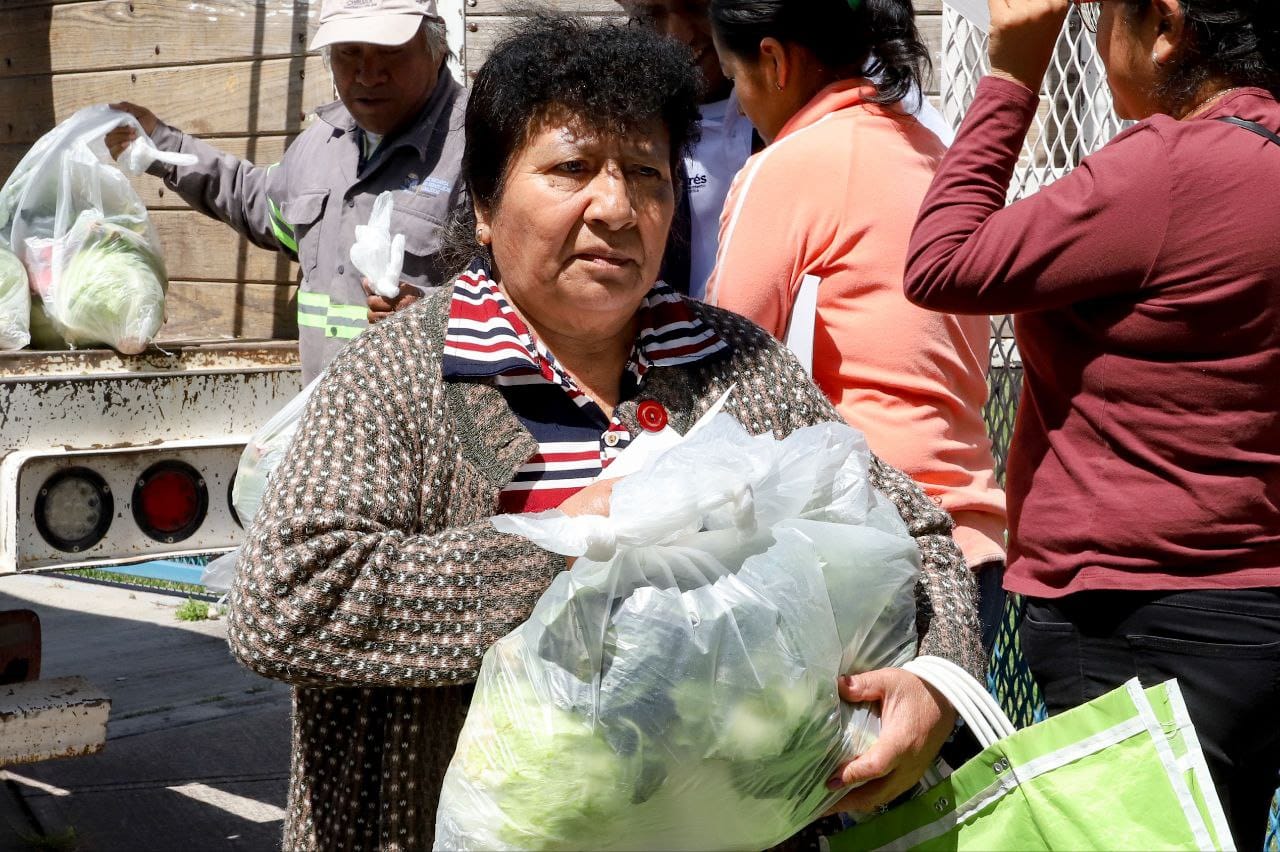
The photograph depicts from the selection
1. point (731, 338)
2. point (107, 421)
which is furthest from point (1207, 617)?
point (107, 421)

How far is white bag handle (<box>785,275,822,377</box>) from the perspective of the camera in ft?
7.46

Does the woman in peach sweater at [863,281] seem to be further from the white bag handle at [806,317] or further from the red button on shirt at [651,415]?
the red button on shirt at [651,415]

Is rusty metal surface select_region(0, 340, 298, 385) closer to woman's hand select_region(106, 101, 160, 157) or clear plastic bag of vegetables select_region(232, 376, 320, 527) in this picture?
clear plastic bag of vegetables select_region(232, 376, 320, 527)

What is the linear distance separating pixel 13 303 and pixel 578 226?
2034 millimetres

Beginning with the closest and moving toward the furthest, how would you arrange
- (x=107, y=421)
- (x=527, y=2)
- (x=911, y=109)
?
(x=527, y=2) → (x=911, y=109) → (x=107, y=421)

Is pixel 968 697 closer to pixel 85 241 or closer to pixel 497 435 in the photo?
pixel 497 435

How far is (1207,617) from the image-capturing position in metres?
1.98

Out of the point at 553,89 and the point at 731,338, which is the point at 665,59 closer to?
the point at 553,89

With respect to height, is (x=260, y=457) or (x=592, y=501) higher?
(x=592, y=501)

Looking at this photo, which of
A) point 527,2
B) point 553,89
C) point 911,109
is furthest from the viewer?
point 911,109

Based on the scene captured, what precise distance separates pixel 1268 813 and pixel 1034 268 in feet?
3.13

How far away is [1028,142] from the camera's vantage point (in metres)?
4.38

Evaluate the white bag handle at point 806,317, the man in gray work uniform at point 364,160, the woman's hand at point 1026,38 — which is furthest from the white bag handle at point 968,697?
the man in gray work uniform at point 364,160

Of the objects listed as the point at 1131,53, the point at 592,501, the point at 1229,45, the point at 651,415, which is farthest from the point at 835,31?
the point at 592,501
